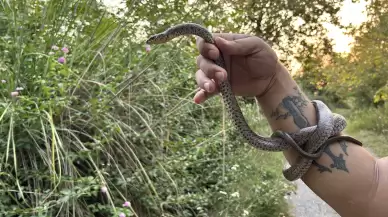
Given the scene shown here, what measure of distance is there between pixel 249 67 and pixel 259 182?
1.96 meters

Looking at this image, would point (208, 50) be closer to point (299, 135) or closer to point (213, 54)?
point (213, 54)

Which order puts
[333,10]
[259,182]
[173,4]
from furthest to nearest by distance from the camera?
[333,10]
[259,182]
[173,4]

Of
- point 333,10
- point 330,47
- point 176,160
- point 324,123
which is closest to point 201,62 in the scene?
point 324,123

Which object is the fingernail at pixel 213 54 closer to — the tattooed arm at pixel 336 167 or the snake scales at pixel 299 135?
the snake scales at pixel 299 135

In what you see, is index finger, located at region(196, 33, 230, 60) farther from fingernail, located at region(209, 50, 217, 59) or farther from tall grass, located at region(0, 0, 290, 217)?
tall grass, located at region(0, 0, 290, 217)

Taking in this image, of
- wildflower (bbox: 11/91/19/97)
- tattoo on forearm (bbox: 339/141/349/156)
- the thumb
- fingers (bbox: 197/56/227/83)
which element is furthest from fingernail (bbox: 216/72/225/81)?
wildflower (bbox: 11/91/19/97)

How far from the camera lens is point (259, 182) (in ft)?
10.2

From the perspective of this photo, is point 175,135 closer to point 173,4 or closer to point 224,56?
point 173,4

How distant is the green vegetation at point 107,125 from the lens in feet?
6.44

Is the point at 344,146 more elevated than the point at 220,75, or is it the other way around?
the point at 220,75

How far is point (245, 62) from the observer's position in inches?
49.0

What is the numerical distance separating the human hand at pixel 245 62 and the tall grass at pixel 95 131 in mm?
864

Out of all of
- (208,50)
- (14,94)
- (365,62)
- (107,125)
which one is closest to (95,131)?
(107,125)

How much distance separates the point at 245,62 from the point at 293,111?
0.18 meters
